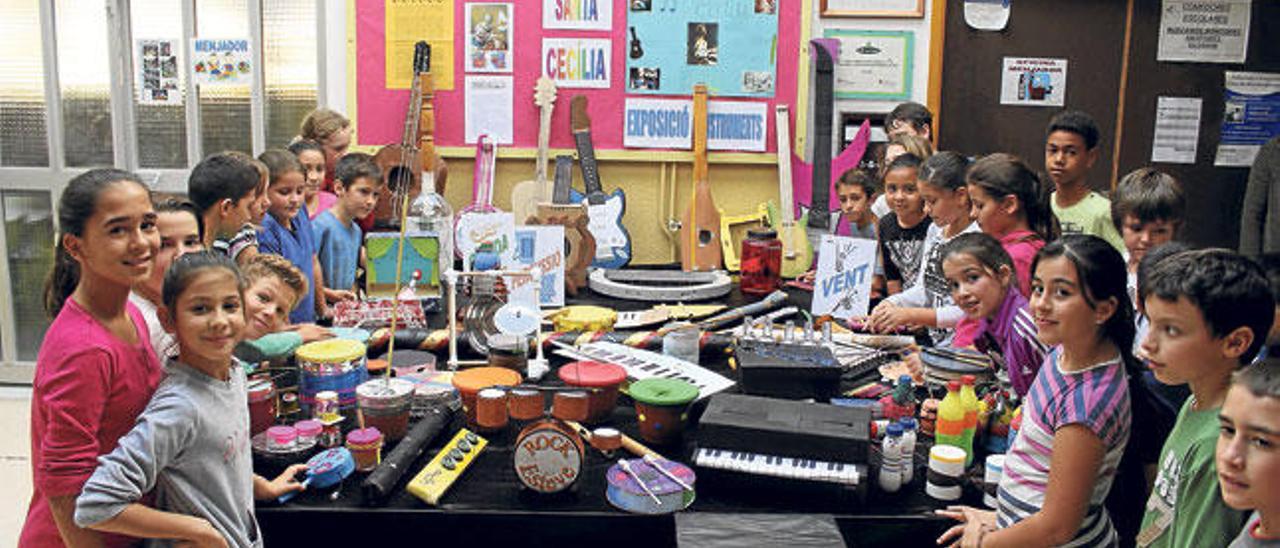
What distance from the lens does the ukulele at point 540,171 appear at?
455 centimetres

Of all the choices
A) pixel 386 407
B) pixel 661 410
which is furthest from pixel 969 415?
pixel 386 407

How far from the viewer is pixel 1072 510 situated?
171 cm

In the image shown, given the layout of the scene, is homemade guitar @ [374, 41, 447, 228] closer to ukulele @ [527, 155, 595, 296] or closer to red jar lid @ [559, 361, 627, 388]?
ukulele @ [527, 155, 595, 296]

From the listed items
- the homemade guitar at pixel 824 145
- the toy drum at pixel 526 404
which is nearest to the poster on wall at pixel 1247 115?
the homemade guitar at pixel 824 145

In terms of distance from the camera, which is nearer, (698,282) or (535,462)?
(535,462)

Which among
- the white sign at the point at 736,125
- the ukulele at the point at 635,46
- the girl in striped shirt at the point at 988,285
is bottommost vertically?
the girl in striped shirt at the point at 988,285

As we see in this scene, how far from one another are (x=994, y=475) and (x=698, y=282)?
197 centimetres

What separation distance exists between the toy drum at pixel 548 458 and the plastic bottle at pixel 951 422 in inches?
28.3

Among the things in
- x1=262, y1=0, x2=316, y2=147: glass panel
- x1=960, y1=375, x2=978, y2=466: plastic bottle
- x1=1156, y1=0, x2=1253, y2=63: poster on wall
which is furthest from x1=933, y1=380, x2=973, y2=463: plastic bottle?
x1=262, y1=0, x2=316, y2=147: glass panel

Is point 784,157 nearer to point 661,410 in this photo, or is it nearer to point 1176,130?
point 1176,130

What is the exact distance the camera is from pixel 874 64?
4.66 meters

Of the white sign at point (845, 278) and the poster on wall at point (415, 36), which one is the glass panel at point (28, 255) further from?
the white sign at point (845, 278)

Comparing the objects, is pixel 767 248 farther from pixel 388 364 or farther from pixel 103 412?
pixel 103 412

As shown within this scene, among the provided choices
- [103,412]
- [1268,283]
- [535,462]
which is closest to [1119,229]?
[1268,283]
